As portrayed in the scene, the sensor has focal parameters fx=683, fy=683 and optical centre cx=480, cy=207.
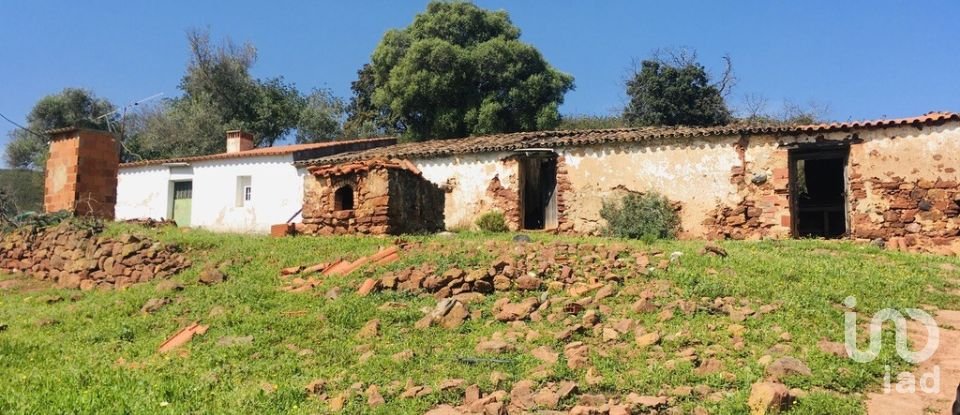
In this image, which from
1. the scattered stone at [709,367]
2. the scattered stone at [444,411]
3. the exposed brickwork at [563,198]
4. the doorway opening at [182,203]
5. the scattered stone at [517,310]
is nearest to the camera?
the scattered stone at [444,411]

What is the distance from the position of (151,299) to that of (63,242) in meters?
5.35

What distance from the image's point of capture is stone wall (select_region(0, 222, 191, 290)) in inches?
476

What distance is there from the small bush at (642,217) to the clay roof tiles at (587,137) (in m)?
1.45

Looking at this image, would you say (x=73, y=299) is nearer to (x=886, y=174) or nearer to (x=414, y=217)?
(x=414, y=217)

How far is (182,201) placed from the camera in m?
22.7

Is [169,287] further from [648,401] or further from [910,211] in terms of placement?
[910,211]

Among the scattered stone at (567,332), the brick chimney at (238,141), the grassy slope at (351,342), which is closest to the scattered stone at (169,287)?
the grassy slope at (351,342)

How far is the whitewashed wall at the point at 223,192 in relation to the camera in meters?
20.4

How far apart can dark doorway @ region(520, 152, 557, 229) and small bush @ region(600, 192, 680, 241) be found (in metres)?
1.87

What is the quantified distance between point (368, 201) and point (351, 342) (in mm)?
8323

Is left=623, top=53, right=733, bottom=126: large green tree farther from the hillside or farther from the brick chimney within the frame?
the hillside

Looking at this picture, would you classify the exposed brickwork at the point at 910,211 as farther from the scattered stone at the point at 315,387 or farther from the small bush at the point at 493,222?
the scattered stone at the point at 315,387

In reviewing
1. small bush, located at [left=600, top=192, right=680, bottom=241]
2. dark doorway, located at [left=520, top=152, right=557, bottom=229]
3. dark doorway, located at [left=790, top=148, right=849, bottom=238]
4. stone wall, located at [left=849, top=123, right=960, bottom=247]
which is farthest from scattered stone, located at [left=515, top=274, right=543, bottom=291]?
dark doorway, located at [left=790, top=148, right=849, bottom=238]

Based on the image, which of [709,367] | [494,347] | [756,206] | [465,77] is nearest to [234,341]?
[494,347]
